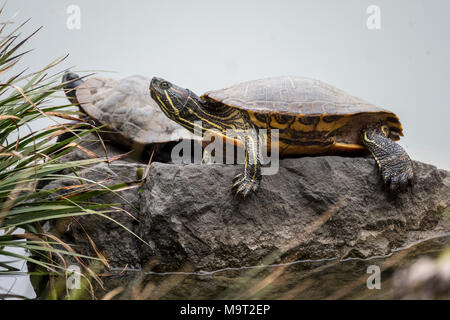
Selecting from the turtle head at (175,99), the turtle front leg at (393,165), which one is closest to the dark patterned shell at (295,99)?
the turtle head at (175,99)

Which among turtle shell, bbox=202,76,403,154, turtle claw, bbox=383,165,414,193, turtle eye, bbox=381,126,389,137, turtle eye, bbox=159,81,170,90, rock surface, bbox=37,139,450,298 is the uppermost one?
turtle eye, bbox=159,81,170,90

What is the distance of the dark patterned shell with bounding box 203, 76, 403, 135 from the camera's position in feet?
7.64

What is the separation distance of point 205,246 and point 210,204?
24 centimetres

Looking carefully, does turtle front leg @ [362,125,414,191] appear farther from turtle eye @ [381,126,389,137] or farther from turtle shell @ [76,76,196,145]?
turtle shell @ [76,76,196,145]

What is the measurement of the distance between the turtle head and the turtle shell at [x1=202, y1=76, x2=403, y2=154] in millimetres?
→ 98

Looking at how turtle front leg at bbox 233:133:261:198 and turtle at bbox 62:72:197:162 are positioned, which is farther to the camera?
turtle at bbox 62:72:197:162

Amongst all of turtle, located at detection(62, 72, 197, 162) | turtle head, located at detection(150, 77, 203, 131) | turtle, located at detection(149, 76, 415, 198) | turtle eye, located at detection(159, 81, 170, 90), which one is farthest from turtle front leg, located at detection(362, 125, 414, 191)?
turtle, located at detection(62, 72, 197, 162)

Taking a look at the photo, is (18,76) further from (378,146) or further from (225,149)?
(378,146)

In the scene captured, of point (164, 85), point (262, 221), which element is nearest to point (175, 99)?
point (164, 85)

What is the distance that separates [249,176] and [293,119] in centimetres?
47

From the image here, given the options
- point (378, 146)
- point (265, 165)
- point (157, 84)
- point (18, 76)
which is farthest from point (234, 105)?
point (18, 76)

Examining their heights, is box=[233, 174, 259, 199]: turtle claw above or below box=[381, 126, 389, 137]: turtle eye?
below

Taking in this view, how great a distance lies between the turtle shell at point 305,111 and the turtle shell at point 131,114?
1.43m

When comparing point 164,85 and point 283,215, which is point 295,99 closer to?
point 283,215
